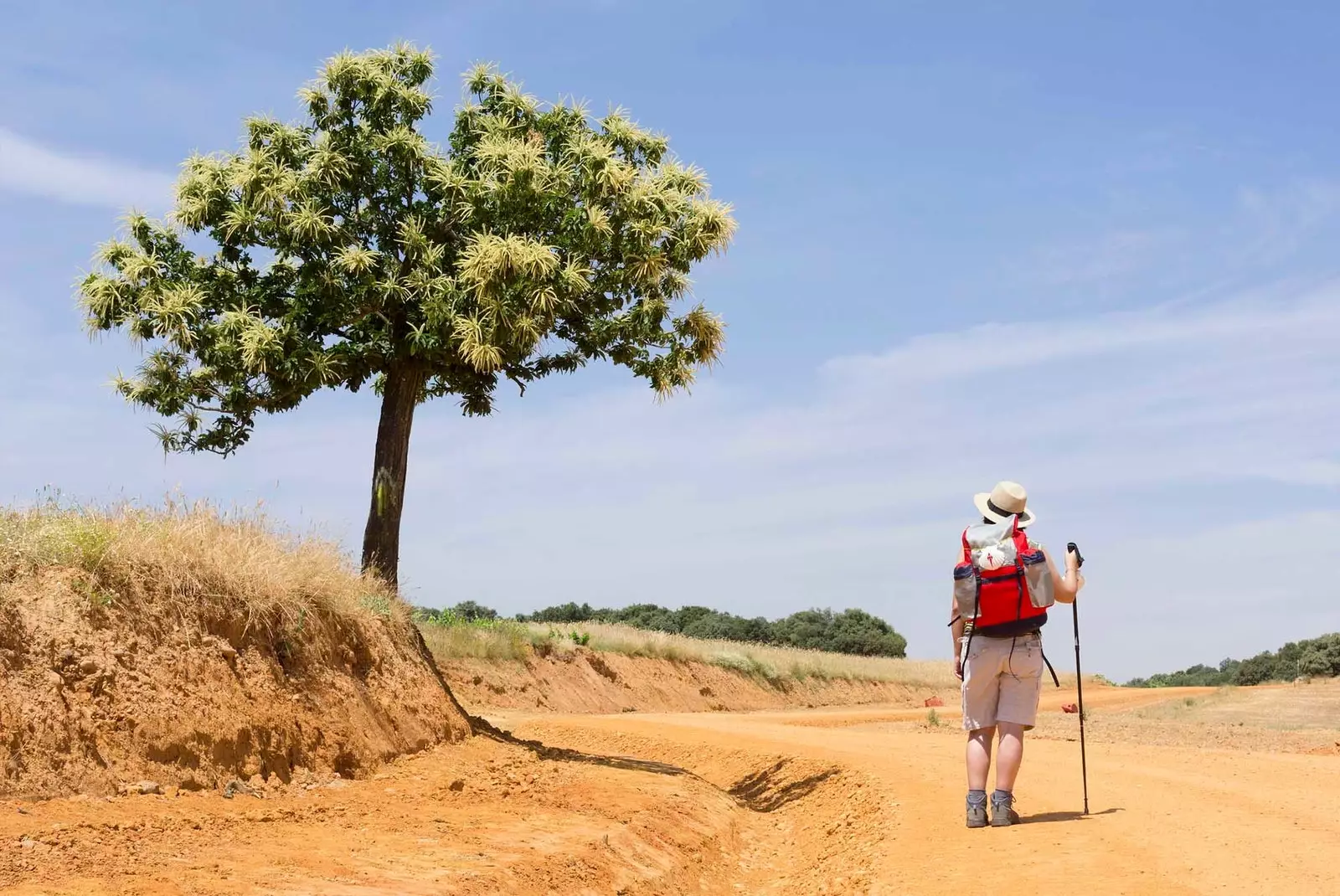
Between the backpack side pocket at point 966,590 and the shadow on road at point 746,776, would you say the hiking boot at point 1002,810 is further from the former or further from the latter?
the shadow on road at point 746,776

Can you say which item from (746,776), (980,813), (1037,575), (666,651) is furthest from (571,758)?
(666,651)

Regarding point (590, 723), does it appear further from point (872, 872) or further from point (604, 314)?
point (872, 872)

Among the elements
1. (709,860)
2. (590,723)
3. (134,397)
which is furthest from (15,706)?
(590,723)

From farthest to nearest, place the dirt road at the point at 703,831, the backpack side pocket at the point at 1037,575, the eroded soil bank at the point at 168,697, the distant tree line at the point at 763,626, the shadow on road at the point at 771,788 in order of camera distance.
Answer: the distant tree line at the point at 763,626, the shadow on road at the point at 771,788, the backpack side pocket at the point at 1037,575, the eroded soil bank at the point at 168,697, the dirt road at the point at 703,831

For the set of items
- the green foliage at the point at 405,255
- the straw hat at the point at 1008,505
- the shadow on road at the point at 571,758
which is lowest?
the shadow on road at the point at 571,758

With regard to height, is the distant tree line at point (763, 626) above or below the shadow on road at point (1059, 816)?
above

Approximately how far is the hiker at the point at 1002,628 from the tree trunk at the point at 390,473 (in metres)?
10.0

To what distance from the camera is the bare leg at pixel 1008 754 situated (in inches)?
365

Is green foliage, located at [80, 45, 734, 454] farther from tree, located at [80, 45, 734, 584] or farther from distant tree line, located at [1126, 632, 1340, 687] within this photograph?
distant tree line, located at [1126, 632, 1340, 687]

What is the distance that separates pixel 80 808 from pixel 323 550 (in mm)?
5247

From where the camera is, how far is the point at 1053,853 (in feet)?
27.2

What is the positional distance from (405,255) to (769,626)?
Result: 6218 cm

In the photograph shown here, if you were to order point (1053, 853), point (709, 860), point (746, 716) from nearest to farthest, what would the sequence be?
point (1053, 853) → point (709, 860) → point (746, 716)

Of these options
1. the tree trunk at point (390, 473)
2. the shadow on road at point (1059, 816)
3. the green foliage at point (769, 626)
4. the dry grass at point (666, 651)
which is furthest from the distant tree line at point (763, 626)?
the shadow on road at point (1059, 816)
